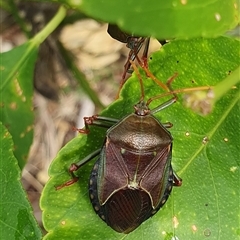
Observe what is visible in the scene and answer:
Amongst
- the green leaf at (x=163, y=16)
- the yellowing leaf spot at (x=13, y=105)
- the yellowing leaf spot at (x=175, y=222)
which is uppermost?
the green leaf at (x=163, y=16)

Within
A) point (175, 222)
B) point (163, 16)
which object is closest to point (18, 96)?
point (175, 222)

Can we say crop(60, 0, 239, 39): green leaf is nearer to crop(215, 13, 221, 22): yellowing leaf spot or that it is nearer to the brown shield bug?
crop(215, 13, 221, 22): yellowing leaf spot

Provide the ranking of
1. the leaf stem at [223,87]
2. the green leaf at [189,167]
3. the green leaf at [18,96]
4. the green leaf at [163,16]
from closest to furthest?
the green leaf at [163,16] < the leaf stem at [223,87] < the green leaf at [189,167] < the green leaf at [18,96]

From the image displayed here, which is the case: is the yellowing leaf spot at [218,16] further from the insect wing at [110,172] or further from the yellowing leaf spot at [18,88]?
the yellowing leaf spot at [18,88]

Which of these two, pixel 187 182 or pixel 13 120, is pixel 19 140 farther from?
pixel 187 182

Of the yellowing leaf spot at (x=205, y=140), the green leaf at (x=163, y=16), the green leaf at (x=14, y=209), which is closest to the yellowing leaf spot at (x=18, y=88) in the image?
the green leaf at (x=14, y=209)

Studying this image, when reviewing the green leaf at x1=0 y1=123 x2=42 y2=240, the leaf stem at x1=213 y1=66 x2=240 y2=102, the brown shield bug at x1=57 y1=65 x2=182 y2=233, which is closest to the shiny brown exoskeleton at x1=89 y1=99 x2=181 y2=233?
the brown shield bug at x1=57 y1=65 x2=182 y2=233

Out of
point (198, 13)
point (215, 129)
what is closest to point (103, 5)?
point (198, 13)
